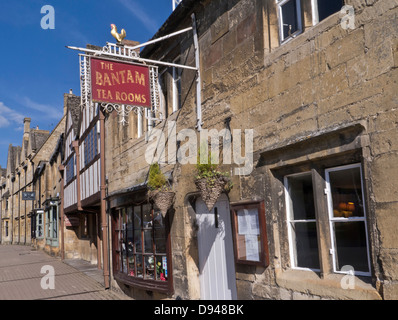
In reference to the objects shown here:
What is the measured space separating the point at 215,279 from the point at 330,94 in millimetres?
3362

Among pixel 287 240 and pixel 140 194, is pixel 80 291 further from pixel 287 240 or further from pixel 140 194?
pixel 287 240

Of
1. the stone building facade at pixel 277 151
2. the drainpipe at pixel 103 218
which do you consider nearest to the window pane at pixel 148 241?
the stone building facade at pixel 277 151

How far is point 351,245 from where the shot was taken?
3746 mm

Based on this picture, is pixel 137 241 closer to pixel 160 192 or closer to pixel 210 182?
pixel 160 192

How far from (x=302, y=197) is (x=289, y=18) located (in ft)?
6.94

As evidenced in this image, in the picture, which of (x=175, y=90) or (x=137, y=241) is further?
(x=137, y=241)

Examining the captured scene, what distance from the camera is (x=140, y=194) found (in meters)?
7.77

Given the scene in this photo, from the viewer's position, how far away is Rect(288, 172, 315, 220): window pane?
14.0 ft

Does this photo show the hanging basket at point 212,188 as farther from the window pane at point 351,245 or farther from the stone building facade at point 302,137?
the window pane at point 351,245

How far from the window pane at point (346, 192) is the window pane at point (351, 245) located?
113mm
